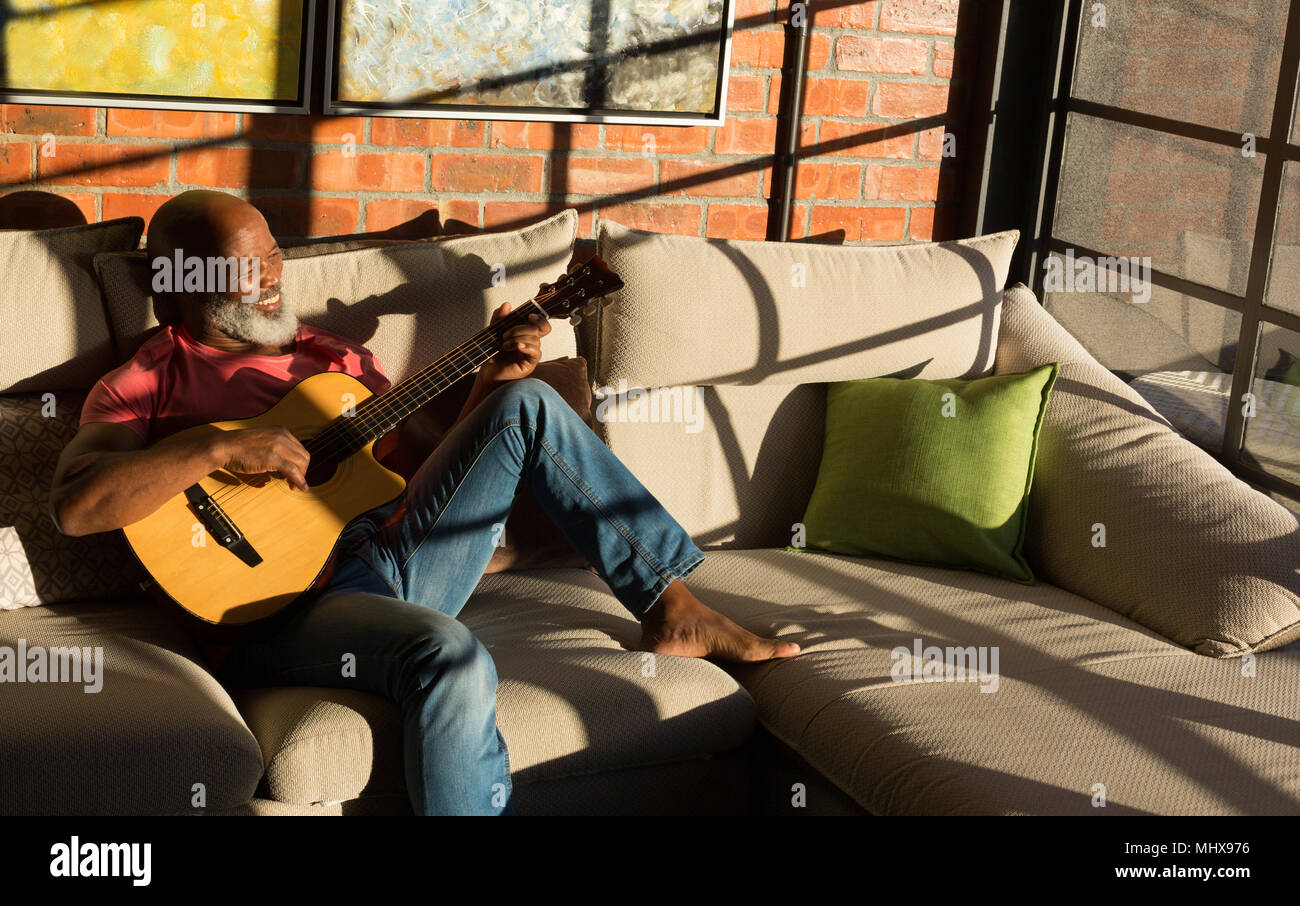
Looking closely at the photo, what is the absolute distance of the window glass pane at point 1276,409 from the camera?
2.47 m

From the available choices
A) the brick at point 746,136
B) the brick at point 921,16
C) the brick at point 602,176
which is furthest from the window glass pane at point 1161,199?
the brick at point 602,176

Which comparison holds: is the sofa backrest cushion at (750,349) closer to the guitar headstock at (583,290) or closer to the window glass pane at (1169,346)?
the guitar headstock at (583,290)

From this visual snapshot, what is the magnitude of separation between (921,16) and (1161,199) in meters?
0.70

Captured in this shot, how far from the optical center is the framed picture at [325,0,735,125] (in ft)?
8.34

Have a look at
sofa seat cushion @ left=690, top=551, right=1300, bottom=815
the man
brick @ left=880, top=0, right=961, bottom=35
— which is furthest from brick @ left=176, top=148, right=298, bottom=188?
brick @ left=880, top=0, right=961, bottom=35

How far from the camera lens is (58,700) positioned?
5.58ft

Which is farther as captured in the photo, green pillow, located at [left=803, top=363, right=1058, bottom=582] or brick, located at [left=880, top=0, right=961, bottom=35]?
brick, located at [left=880, top=0, right=961, bottom=35]

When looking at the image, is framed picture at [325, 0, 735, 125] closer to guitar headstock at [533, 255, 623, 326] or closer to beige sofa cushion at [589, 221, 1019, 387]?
beige sofa cushion at [589, 221, 1019, 387]

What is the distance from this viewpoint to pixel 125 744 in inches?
64.1

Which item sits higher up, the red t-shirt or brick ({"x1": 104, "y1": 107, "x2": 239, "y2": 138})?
brick ({"x1": 104, "y1": 107, "x2": 239, "y2": 138})

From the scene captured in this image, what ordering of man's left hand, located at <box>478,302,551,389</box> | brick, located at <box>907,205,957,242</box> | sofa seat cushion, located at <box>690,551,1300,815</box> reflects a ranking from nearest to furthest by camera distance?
1. sofa seat cushion, located at <box>690,551,1300,815</box>
2. man's left hand, located at <box>478,302,551,389</box>
3. brick, located at <box>907,205,957,242</box>

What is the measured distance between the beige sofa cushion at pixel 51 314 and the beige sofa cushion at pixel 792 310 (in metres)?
0.90

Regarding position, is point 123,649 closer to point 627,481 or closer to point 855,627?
point 627,481

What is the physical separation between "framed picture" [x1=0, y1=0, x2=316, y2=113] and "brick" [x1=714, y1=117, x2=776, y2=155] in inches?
36.5
